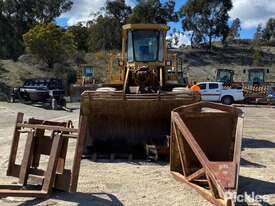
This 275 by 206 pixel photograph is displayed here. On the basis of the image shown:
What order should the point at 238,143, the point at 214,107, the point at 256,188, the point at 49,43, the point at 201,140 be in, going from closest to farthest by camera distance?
the point at 238,143 < the point at 256,188 < the point at 214,107 < the point at 201,140 < the point at 49,43

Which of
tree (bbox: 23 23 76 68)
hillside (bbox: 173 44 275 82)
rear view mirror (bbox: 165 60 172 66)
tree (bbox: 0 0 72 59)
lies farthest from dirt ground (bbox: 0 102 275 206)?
tree (bbox: 0 0 72 59)

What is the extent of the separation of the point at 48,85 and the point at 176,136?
82.7ft

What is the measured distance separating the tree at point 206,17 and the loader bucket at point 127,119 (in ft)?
220

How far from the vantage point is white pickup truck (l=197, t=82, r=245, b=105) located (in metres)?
35.7

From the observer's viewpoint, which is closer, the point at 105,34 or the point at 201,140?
the point at 201,140

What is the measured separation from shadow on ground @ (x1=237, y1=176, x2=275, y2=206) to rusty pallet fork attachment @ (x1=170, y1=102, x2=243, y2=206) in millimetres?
476

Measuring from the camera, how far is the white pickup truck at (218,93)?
117 ft

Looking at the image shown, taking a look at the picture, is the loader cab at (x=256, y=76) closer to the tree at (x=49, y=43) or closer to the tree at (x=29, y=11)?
the tree at (x=49, y=43)

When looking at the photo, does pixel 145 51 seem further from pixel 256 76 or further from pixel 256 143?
pixel 256 76

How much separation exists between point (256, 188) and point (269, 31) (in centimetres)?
10125

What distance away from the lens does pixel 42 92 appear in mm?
33125

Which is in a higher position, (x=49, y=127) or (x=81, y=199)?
(x=49, y=127)

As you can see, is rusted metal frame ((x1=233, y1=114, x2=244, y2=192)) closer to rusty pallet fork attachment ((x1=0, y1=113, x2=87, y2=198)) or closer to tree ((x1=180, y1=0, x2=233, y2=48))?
rusty pallet fork attachment ((x1=0, y1=113, x2=87, y2=198))

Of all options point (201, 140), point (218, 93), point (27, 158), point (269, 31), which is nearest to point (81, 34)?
point (269, 31)
